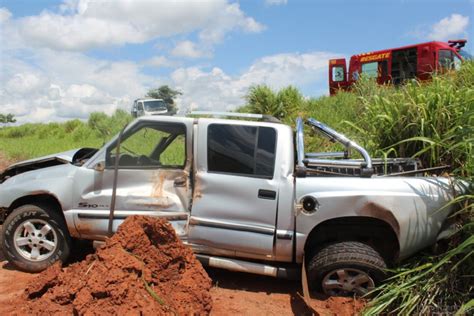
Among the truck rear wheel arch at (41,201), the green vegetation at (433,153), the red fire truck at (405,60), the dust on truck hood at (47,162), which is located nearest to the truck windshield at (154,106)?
the red fire truck at (405,60)

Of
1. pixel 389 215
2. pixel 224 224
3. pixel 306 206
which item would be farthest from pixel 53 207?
pixel 389 215

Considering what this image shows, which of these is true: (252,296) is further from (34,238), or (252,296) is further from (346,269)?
(34,238)

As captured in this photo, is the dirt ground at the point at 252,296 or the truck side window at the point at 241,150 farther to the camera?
the truck side window at the point at 241,150

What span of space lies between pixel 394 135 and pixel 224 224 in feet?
8.36

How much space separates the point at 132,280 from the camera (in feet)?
10.1

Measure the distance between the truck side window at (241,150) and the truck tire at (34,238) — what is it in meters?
1.81

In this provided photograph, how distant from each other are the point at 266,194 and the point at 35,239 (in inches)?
100

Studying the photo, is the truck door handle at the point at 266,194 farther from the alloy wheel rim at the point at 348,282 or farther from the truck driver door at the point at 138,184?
the alloy wheel rim at the point at 348,282

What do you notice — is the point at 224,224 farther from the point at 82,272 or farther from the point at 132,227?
the point at 82,272

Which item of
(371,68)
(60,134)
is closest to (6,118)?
(60,134)

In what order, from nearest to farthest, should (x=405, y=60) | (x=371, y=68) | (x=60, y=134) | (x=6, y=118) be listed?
(x=405, y=60)
(x=371, y=68)
(x=60, y=134)
(x=6, y=118)

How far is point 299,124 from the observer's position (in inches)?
160

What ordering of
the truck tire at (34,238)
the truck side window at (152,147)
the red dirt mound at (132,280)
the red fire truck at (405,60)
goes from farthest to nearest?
1. the red fire truck at (405,60)
2. the truck tire at (34,238)
3. the truck side window at (152,147)
4. the red dirt mound at (132,280)

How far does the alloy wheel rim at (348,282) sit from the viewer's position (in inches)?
137
